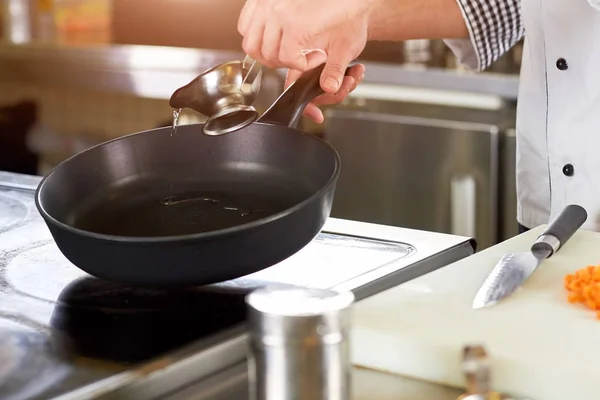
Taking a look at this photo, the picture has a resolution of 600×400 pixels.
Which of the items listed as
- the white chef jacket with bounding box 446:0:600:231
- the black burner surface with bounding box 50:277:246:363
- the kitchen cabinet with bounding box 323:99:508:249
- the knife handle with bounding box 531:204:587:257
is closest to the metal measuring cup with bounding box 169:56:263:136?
the black burner surface with bounding box 50:277:246:363

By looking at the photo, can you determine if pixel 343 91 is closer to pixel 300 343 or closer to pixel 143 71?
pixel 300 343

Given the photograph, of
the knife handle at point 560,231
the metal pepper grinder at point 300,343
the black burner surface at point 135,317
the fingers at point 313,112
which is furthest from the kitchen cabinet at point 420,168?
the metal pepper grinder at point 300,343

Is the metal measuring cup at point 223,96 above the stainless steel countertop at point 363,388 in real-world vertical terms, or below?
above

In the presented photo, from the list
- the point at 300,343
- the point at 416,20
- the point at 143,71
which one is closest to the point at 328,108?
the point at 143,71

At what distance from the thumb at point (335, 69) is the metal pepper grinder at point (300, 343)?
1.48 ft

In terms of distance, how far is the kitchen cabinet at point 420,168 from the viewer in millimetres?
2109

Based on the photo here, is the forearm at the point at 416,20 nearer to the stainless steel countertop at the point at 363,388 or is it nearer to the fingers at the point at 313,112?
the fingers at the point at 313,112

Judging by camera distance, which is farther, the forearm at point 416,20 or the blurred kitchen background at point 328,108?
the blurred kitchen background at point 328,108

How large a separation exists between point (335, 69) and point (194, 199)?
0.23 meters

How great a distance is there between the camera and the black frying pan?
2.36 feet

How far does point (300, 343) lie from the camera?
539 mm

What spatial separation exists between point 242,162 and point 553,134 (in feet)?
1.59

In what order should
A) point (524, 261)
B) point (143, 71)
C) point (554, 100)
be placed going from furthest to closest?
1. point (143, 71)
2. point (554, 100)
3. point (524, 261)

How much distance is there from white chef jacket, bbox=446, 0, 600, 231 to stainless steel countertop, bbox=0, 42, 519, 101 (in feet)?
2.49
